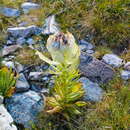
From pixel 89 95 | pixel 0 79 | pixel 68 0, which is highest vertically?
pixel 68 0

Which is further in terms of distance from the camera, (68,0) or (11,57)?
(68,0)

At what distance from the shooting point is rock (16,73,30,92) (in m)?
3.71

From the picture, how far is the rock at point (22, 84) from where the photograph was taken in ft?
12.2

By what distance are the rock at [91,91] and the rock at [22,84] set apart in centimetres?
71

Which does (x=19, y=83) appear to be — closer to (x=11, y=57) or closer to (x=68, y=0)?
(x=11, y=57)

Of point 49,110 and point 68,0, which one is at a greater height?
point 68,0

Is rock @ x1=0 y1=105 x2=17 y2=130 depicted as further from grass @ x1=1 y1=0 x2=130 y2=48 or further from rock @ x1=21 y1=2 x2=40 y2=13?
rock @ x1=21 y1=2 x2=40 y2=13

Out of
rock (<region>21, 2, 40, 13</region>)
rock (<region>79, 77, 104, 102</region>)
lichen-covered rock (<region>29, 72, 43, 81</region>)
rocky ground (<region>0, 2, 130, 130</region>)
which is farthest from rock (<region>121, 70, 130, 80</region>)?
rock (<region>21, 2, 40, 13</region>)

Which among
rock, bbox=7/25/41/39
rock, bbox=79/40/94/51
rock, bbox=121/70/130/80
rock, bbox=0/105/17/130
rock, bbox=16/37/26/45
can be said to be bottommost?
rock, bbox=121/70/130/80

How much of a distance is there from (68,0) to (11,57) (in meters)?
1.60

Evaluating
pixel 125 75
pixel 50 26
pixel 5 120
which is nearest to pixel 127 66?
pixel 125 75

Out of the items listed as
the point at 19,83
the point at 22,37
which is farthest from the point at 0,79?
the point at 22,37

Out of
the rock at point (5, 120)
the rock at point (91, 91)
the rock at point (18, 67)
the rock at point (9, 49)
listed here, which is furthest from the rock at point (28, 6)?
the rock at point (5, 120)

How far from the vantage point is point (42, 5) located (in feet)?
18.0
